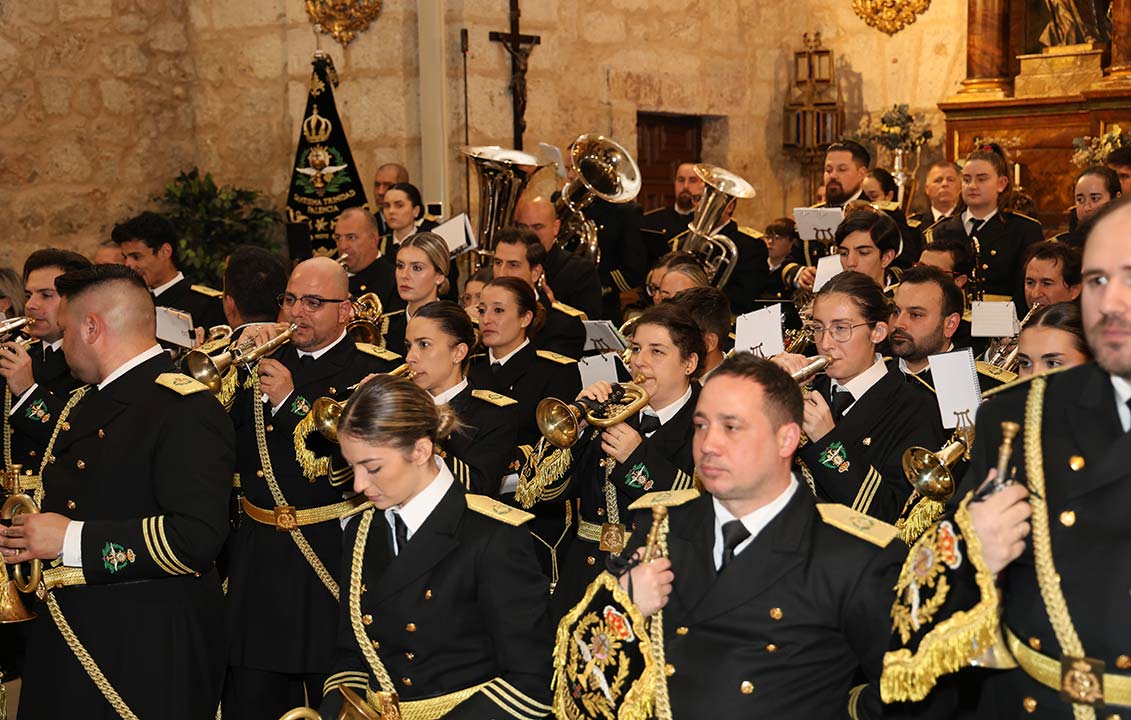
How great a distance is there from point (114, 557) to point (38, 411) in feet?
5.31

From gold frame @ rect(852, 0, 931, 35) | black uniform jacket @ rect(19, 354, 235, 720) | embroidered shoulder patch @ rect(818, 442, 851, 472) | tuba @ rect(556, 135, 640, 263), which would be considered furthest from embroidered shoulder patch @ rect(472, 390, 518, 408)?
gold frame @ rect(852, 0, 931, 35)

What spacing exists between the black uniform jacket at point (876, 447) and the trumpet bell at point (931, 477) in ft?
0.87

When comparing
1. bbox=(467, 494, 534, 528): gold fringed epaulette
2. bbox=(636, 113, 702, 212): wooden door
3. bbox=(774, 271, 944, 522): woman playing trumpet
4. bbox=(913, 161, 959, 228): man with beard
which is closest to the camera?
bbox=(467, 494, 534, 528): gold fringed epaulette

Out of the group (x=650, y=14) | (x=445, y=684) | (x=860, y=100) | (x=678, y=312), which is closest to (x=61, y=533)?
(x=445, y=684)

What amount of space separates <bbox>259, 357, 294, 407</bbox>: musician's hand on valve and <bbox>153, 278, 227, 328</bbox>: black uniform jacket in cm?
224

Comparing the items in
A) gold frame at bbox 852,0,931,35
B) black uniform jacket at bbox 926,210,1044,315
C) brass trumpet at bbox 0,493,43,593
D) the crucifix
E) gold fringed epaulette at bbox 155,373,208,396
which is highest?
gold frame at bbox 852,0,931,35

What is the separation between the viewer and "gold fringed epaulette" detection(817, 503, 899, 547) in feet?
9.18

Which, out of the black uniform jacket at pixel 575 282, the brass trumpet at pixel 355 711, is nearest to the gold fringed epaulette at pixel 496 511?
the brass trumpet at pixel 355 711

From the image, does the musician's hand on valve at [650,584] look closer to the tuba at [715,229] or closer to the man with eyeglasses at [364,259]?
the man with eyeglasses at [364,259]

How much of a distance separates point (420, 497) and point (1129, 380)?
68.3 inches

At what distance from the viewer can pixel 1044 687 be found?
2.36 meters

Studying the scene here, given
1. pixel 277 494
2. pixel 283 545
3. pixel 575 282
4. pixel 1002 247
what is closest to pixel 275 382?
pixel 277 494

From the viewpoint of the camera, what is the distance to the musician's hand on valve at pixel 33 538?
11.8ft

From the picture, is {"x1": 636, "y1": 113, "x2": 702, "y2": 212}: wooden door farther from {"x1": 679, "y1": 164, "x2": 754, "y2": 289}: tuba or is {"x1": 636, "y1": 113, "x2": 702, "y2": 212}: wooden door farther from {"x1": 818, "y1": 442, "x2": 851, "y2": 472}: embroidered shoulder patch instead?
{"x1": 818, "y1": 442, "x2": 851, "y2": 472}: embroidered shoulder patch
